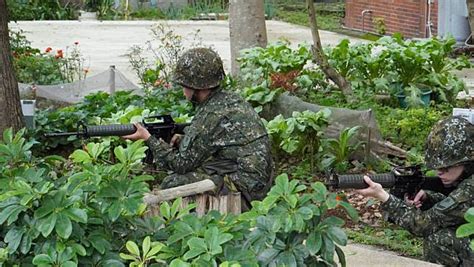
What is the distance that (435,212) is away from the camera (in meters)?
5.08

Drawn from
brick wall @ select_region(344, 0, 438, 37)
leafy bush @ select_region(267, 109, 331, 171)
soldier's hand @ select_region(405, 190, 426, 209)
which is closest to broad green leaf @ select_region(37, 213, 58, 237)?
soldier's hand @ select_region(405, 190, 426, 209)

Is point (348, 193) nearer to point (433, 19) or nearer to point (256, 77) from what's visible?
point (256, 77)

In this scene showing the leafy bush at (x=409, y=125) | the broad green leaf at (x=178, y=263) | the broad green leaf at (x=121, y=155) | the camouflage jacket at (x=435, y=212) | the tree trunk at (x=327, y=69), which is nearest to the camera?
the broad green leaf at (x=178, y=263)

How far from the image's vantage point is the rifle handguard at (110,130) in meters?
6.15

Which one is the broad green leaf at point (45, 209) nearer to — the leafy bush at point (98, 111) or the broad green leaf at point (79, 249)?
the broad green leaf at point (79, 249)

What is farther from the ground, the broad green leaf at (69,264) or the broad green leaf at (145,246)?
the broad green leaf at (145,246)

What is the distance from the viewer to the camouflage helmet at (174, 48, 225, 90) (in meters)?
6.25

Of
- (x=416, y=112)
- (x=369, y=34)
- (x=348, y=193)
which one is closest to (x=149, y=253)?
(x=348, y=193)

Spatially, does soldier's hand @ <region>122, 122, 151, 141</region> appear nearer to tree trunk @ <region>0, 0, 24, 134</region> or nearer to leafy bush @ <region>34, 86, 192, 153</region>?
tree trunk @ <region>0, 0, 24, 134</region>

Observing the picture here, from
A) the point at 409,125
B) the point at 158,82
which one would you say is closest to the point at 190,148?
the point at 409,125

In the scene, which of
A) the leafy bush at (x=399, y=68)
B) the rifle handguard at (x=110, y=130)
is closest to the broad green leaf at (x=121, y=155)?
the rifle handguard at (x=110, y=130)

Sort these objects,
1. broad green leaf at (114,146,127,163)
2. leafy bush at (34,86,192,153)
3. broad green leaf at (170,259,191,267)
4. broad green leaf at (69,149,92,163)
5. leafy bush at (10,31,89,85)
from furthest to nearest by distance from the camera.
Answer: leafy bush at (10,31,89,85) → leafy bush at (34,86,192,153) → broad green leaf at (69,149,92,163) → broad green leaf at (114,146,127,163) → broad green leaf at (170,259,191,267)

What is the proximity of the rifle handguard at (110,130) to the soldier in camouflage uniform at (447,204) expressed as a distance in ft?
5.89

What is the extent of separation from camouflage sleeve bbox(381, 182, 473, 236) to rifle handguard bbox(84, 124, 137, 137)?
1.80m
